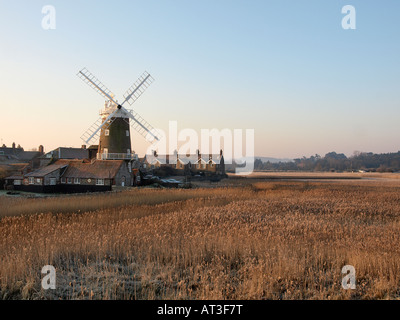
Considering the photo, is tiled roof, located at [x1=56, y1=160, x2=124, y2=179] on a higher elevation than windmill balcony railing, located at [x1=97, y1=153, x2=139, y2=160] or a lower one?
lower

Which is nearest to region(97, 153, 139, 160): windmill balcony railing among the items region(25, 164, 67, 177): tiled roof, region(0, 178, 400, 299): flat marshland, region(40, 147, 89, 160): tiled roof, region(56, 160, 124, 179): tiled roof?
region(56, 160, 124, 179): tiled roof

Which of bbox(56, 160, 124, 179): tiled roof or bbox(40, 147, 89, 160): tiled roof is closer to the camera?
bbox(56, 160, 124, 179): tiled roof

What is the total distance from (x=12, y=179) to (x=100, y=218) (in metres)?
30.2

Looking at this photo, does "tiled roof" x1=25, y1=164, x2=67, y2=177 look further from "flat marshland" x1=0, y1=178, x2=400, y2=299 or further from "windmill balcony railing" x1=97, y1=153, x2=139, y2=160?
"flat marshland" x1=0, y1=178, x2=400, y2=299

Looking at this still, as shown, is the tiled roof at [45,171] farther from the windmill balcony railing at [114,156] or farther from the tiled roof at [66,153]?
the tiled roof at [66,153]

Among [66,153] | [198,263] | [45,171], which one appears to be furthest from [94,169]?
[198,263]

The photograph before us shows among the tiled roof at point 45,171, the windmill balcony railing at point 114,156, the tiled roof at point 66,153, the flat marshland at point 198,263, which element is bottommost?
the flat marshland at point 198,263

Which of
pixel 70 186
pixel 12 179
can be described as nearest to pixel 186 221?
pixel 70 186

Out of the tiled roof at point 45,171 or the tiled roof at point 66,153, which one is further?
the tiled roof at point 66,153

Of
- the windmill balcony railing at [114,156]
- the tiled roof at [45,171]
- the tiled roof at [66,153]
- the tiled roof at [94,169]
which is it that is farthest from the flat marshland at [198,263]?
the tiled roof at [66,153]

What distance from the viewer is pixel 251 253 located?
9430 mm

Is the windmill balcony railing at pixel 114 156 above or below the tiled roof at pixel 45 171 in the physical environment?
above

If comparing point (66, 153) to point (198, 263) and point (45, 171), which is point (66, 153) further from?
point (198, 263)
